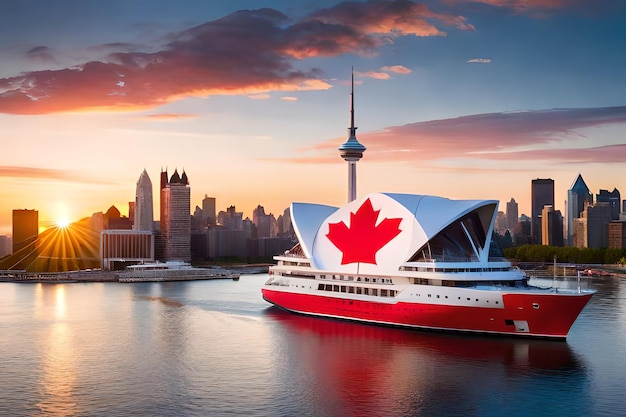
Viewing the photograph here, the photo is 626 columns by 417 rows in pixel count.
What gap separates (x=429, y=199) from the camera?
59.9m

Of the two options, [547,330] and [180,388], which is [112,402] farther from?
[547,330]

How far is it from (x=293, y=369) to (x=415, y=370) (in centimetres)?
724

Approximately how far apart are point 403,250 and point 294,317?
43.0 ft

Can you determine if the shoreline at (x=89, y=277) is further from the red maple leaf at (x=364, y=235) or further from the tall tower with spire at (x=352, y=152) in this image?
the red maple leaf at (x=364, y=235)

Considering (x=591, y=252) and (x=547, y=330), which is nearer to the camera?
(x=547, y=330)

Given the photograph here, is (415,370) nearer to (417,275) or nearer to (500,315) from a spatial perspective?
(500,315)

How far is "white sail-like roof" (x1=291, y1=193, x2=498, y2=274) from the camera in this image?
56188 mm

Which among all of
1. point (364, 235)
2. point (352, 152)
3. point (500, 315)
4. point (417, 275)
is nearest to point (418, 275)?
point (417, 275)

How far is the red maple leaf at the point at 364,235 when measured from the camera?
58875 millimetres

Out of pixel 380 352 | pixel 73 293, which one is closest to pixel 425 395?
pixel 380 352

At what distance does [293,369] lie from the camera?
1714 inches

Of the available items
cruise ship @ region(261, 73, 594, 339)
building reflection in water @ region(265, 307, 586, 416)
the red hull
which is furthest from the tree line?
building reflection in water @ region(265, 307, 586, 416)

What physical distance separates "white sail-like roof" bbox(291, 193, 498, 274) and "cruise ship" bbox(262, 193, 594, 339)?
3.4 inches

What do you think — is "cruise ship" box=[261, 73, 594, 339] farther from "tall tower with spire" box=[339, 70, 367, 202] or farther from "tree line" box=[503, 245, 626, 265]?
"tree line" box=[503, 245, 626, 265]
